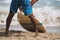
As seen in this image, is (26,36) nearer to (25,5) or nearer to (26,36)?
(26,36)

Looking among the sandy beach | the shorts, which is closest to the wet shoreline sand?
the sandy beach

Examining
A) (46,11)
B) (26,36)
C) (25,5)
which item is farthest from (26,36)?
(46,11)

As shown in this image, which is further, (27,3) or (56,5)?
(56,5)

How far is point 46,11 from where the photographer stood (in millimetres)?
5918

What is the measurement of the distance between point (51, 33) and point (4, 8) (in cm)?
126

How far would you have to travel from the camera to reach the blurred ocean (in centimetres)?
570

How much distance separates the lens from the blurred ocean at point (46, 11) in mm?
5699

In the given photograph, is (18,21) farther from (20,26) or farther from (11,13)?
(11,13)

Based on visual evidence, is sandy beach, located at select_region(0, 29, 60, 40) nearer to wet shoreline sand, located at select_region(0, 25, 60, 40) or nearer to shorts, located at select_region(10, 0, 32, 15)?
wet shoreline sand, located at select_region(0, 25, 60, 40)

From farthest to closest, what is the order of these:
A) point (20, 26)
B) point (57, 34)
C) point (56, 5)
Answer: point (56, 5)
point (20, 26)
point (57, 34)

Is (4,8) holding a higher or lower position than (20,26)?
higher

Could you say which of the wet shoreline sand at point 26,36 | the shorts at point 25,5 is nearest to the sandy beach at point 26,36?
the wet shoreline sand at point 26,36

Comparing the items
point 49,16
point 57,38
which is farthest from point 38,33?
point 49,16

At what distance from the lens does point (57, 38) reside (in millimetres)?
4898
